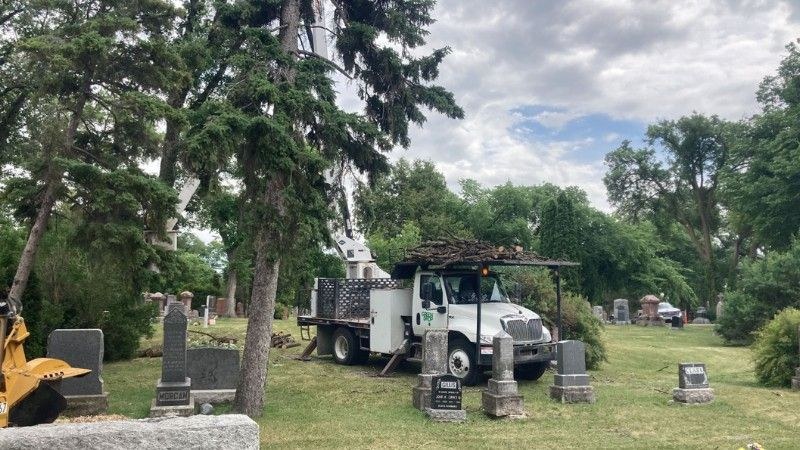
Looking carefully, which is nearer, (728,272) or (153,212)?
(153,212)

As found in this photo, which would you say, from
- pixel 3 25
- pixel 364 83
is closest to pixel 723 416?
pixel 364 83

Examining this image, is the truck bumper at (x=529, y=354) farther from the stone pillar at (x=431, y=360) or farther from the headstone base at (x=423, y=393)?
the headstone base at (x=423, y=393)

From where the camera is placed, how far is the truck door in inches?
493

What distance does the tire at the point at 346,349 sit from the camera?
47.8ft

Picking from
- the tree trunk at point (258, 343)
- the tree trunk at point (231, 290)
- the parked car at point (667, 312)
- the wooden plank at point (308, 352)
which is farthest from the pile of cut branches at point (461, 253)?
the parked car at point (667, 312)

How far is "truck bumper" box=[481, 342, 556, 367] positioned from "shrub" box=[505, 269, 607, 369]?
7.39ft

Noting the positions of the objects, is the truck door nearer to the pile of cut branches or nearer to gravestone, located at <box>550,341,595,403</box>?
the pile of cut branches

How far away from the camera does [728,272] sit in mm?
49469

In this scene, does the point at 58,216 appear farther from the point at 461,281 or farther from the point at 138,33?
the point at 461,281

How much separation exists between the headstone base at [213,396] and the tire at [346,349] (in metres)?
4.42

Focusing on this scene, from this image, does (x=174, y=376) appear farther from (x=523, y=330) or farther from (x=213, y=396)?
(x=523, y=330)

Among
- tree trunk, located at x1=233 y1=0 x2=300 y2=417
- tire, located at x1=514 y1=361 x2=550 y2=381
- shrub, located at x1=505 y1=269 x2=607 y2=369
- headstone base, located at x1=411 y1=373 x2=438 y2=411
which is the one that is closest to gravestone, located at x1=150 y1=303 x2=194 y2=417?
tree trunk, located at x1=233 y1=0 x2=300 y2=417

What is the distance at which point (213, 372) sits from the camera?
34.3ft

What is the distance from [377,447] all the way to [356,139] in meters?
5.27
